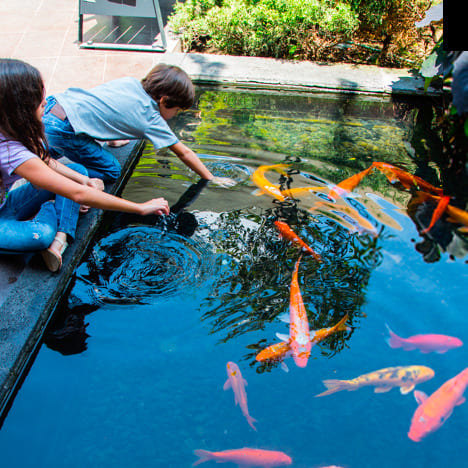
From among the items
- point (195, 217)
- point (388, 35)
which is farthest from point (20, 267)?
point (388, 35)

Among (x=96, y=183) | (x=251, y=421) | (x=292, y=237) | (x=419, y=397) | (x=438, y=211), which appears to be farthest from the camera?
(x=438, y=211)

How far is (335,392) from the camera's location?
2307 millimetres

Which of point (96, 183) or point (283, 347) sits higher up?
point (96, 183)

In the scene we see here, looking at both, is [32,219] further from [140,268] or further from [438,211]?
[438,211]

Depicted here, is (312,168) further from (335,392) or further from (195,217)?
(335,392)

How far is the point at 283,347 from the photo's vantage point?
98.1 inches

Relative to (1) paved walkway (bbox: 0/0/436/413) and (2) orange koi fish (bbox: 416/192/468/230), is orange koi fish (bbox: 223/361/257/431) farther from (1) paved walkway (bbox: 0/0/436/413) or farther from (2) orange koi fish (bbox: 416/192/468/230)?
(2) orange koi fish (bbox: 416/192/468/230)

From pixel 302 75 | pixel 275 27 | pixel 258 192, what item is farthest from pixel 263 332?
pixel 275 27

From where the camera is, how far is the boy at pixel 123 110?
3.38m

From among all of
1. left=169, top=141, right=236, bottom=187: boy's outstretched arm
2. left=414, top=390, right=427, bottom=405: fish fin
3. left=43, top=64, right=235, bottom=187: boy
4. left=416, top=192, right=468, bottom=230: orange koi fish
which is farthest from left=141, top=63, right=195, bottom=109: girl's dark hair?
left=414, top=390, right=427, bottom=405: fish fin

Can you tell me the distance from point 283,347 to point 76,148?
93.1 inches

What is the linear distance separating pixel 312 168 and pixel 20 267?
109 inches

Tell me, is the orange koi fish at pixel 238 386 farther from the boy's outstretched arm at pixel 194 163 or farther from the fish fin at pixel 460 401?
the boy's outstretched arm at pixel 194 163

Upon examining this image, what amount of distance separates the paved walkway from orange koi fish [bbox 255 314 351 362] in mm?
1325
